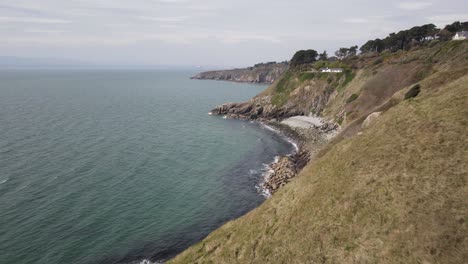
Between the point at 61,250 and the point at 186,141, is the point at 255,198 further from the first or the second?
the point at 186,141

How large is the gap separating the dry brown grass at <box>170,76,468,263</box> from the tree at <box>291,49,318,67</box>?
139 metres

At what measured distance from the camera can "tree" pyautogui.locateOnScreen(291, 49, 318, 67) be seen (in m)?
170

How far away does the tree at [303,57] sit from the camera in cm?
17000

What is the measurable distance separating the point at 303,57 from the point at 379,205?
15543cm

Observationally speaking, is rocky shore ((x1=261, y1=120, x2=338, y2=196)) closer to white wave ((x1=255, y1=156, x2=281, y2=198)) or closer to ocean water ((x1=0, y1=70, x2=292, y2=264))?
white wave ((x1=255, y1=156, x2=281, y2=198))

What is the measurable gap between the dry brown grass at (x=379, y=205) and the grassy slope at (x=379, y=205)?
0.07 meters

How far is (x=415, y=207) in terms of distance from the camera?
914 inches

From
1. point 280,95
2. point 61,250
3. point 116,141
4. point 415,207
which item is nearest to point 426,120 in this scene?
point 415,207

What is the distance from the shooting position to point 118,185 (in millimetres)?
55750

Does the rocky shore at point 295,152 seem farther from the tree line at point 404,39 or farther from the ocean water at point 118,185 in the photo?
the tree line at point 404,39

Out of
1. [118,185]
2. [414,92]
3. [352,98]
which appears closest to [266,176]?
[118,185]

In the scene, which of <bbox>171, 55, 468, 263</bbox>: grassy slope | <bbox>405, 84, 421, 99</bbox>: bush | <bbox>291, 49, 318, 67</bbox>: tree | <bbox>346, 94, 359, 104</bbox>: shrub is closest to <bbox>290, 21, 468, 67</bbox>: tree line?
<bbox>291, 49, 318, 67</bbox>: tree

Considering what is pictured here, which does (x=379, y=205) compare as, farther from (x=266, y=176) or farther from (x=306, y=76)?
(x=306, y=76)

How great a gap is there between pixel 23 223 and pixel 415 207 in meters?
48.4
